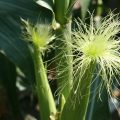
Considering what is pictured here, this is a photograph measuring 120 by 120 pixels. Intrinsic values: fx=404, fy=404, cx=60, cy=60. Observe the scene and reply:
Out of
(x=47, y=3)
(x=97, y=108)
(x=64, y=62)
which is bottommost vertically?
(x=97, y=108)

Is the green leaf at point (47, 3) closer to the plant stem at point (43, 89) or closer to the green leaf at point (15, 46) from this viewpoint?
the plant stem at point (43, 89)

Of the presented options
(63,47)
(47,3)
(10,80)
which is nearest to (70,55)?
(63,47)

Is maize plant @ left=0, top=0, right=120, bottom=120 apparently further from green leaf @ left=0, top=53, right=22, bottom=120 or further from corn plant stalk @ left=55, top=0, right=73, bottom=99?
green leaf @ left=0, top=53, right=22, bottom=120

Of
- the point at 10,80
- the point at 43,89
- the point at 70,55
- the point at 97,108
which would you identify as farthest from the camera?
the point at 10,80

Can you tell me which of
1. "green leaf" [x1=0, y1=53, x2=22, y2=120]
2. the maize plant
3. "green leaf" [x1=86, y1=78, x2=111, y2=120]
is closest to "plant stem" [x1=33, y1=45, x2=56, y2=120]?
the maize plant

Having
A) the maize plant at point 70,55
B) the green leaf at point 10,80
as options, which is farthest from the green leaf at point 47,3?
the green leaf at point 10,80

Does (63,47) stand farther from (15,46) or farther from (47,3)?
(15,46)

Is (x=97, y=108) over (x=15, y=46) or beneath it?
beneath

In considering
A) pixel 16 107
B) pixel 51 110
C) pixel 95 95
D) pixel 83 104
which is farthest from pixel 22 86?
pixel 83 104
